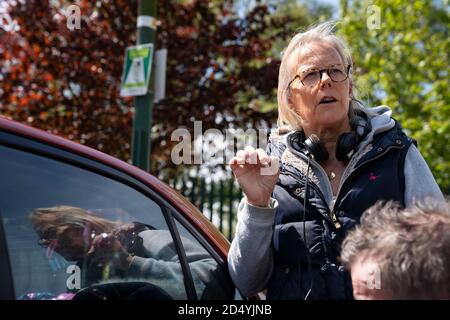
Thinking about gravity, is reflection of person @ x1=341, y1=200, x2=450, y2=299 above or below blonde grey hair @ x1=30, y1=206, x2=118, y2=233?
below

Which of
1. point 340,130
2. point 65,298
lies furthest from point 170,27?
point 65,298

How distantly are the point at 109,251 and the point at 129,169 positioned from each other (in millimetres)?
267

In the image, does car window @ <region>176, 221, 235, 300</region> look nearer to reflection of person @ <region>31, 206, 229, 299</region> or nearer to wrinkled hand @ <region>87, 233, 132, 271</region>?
reflection of person @ <region>31, 206, 229, 299</region>

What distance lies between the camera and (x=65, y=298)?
1665 mm

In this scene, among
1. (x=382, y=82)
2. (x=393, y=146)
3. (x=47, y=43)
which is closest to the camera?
(x=393, y=146)

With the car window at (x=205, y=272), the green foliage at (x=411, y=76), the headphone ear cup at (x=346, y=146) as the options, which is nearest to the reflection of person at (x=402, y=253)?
the headphone ear cup at (x=346, y=146)

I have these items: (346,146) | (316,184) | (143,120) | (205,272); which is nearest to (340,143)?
(346,146)

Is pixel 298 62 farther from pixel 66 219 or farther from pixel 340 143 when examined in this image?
pixel 66 219

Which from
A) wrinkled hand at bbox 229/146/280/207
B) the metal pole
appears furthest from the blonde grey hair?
the metal pole

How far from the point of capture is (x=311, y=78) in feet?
6.97

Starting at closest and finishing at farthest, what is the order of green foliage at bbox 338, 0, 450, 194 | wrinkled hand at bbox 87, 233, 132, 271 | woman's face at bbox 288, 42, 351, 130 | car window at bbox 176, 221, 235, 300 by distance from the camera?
1. wrinkled hand at bbox 87, 233, 132, 271
2. car window at bbox 176, 221, 235, 300
3. woman's face at bbox 288, 42, 351, 130
4. green foliage at bbox 338, 0, 450, 194

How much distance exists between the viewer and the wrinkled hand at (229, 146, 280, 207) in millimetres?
1819
